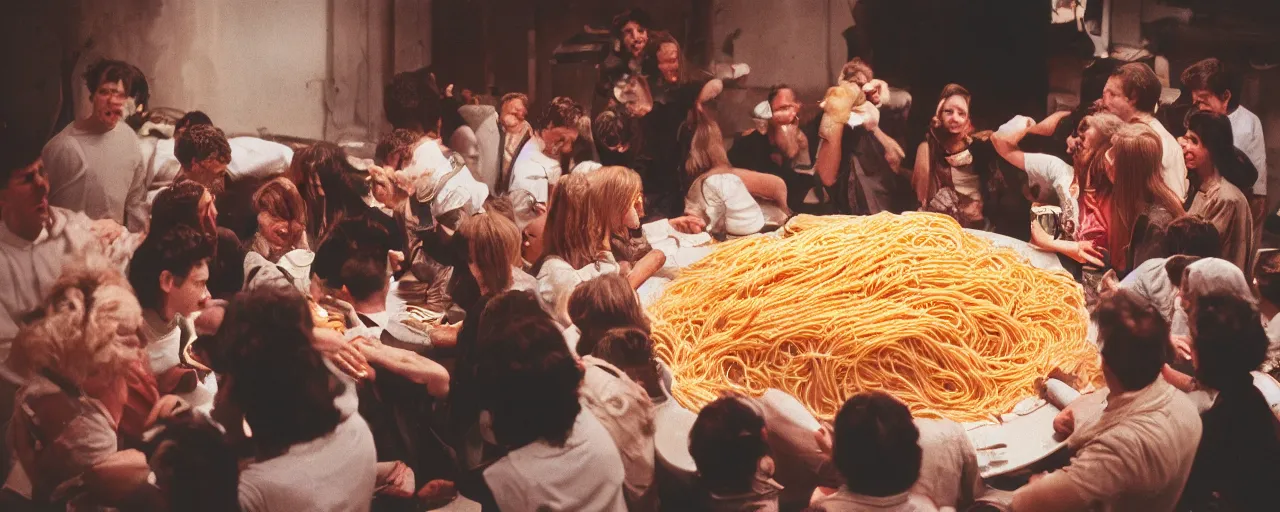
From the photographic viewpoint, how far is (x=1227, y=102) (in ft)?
26.8

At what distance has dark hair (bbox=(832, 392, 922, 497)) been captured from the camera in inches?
240

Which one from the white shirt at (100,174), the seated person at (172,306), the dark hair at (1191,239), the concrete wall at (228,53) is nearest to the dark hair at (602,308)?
the concrete wall at (228,53)

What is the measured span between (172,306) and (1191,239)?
4.97 meters

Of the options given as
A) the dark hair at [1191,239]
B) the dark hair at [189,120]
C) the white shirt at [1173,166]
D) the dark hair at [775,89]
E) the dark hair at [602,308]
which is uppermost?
the dark hair at [775,89]

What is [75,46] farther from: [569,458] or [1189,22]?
[1189,22]

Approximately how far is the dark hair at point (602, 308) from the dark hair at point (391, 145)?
3.86 ft

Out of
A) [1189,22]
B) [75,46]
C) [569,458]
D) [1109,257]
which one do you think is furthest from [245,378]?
[1189,22]

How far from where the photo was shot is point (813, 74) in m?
8.34

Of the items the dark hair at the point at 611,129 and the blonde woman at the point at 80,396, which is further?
the dark hair at the point at 611,129

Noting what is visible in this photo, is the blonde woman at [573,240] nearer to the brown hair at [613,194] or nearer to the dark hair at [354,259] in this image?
the brown hair at [613,194]

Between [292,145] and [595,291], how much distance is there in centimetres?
164

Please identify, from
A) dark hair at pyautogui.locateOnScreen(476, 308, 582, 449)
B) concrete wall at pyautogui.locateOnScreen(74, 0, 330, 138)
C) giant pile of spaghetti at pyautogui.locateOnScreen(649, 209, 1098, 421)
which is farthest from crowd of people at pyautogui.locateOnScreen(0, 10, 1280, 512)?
giant pile of spaghetti at pyautogui.locateOnScreen(649, 209, 1098, 421)

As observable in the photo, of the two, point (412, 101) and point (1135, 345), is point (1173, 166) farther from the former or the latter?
point (412, 101)

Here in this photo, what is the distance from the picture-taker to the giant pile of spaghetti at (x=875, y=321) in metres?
7.28
